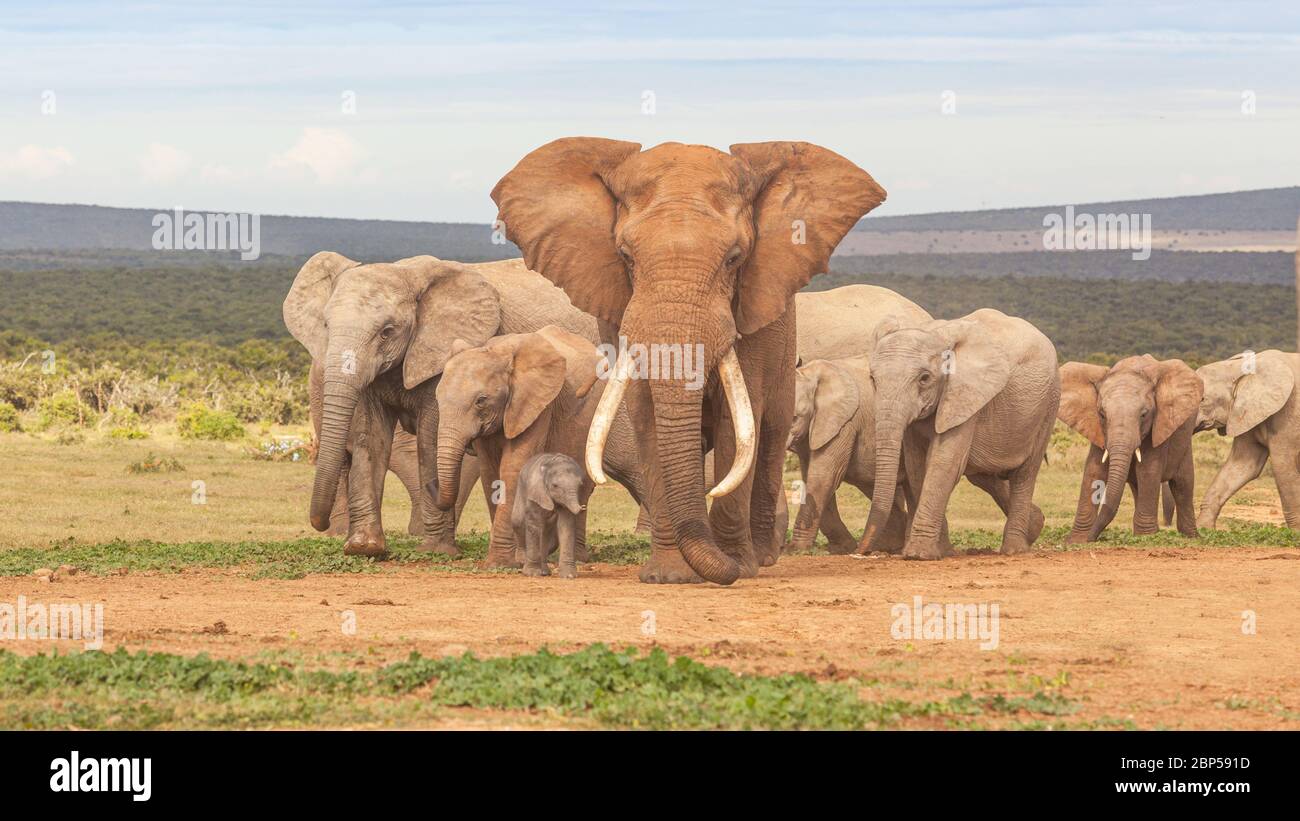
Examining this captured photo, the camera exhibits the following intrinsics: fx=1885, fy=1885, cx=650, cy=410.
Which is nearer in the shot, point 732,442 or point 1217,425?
point 732,442

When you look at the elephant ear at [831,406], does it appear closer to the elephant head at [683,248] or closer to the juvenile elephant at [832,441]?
the juvenile elephant at [832,441]

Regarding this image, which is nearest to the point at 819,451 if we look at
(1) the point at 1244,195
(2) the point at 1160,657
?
(2) the point at 1160,657

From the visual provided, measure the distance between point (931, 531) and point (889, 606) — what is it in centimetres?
420

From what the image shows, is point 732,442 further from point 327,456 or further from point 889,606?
point 327,456

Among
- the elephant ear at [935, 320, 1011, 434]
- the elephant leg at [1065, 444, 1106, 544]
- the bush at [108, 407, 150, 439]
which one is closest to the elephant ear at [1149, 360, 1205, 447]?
the elephant leg at [1065, 444, 1106, 544]

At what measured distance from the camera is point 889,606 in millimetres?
11188

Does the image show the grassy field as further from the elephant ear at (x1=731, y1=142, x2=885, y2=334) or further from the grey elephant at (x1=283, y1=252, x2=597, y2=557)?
the elephant ear at (x1=731, y1=142, x2=885, y2=334)

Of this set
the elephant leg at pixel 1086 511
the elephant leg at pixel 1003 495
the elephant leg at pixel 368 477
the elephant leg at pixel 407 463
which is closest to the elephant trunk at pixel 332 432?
the elephant leg at pixel 368 477

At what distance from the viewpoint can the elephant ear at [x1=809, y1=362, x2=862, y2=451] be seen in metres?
16.9

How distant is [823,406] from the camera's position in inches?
668

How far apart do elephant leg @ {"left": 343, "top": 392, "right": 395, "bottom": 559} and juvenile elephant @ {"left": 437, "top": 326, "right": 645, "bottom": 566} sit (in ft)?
2.99

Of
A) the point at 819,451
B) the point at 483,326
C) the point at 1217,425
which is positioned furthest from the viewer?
the point at 1217,425

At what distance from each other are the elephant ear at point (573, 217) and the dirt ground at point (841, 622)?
1.98 metres

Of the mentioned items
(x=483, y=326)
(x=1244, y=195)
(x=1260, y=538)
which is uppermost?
(x=1244, y=195)
